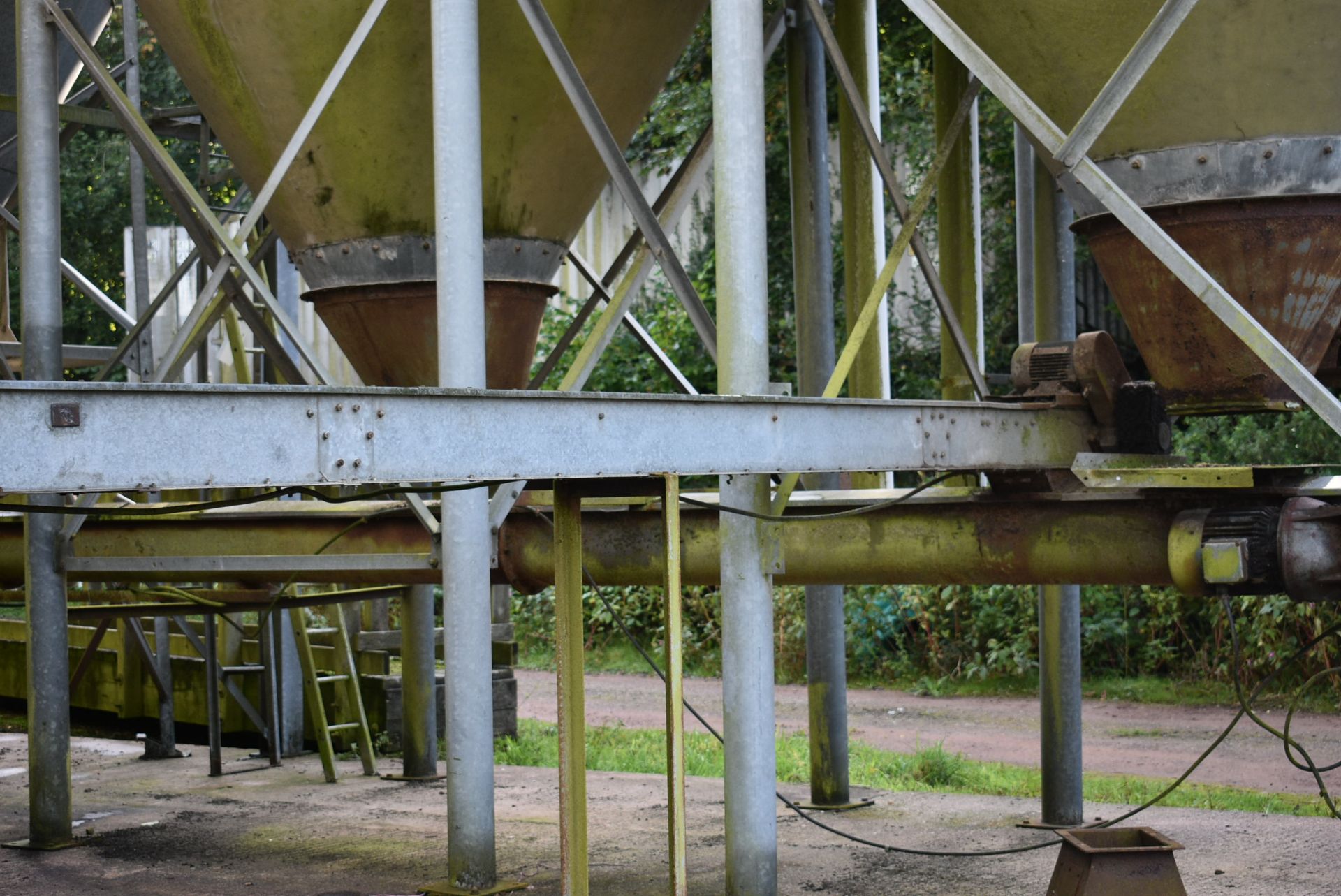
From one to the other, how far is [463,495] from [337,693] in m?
4.52

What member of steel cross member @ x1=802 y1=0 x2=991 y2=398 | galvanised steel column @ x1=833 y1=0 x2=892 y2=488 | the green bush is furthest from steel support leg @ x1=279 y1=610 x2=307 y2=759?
steel cross member @ x1=802 y1=0 x2=991 y2=398

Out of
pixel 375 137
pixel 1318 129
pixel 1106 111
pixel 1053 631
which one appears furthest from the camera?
pixel 1053 631

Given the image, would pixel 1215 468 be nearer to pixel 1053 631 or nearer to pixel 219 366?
pixel 1053 631

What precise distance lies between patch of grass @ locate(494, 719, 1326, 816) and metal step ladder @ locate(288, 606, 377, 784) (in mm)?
977

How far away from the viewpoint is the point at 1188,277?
4535 millimetres

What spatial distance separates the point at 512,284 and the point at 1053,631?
2.96 m

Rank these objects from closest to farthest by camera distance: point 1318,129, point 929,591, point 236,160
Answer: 1. point 1318,129
2. point 236,160
3. point 929,591

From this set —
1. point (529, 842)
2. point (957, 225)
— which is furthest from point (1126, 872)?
point (957, 225)

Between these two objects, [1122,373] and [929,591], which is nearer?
[1122,373]

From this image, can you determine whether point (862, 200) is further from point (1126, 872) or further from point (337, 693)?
Answer: point (337, 693)

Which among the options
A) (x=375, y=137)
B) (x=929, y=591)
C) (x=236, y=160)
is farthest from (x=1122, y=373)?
(x=929, y=591)

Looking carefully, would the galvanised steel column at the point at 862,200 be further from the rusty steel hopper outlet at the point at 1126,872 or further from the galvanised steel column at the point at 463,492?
the rusty steel hopper outlet at the point at 1126,872

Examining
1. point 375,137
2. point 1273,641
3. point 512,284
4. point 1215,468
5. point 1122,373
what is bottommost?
point 1273,641

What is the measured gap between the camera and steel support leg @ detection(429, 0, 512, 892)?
16.7 ft
